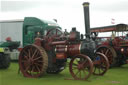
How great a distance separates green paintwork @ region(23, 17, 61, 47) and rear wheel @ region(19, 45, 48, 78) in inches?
175

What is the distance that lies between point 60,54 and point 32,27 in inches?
218

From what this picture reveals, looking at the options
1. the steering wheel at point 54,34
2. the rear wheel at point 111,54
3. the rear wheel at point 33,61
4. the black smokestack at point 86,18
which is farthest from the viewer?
the rear wheel at point 111,54

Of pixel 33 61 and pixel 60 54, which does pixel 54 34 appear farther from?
pixel 33 61

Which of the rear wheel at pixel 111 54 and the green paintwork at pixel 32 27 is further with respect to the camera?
the green paintwork at pixel 32 27

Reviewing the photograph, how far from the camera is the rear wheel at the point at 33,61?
6.26 meters

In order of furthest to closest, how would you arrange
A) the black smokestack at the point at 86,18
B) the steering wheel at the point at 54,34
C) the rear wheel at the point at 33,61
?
the steering wheel at the point at 54,34
the rear wheel at the point at 33,61
the black smokestack at the point at 86,18

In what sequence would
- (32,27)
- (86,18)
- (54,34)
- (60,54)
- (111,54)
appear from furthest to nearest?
(32,27)
(111,54)
(54,34)
(60,54)
(86,18)

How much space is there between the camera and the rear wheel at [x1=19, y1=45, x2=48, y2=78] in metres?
6.26

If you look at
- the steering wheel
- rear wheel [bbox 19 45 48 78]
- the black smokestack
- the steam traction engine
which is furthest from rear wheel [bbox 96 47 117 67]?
rear wheel [bbox 19 45 48 78]

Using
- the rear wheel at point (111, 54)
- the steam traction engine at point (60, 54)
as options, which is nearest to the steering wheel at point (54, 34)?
the steam traction engine at point (60, 54)

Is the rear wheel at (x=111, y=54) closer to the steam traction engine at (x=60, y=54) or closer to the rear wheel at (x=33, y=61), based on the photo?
the steam traction engine at (x=60, y=54)

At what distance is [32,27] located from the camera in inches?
455

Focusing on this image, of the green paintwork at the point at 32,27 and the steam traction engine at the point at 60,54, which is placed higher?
the green paintwork at the point at 32,27

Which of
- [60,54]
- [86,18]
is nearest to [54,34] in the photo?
[60,54]
